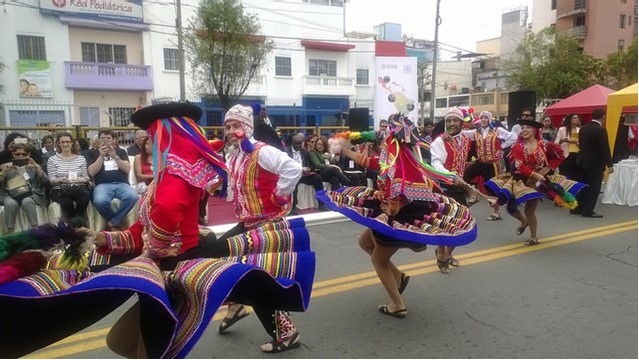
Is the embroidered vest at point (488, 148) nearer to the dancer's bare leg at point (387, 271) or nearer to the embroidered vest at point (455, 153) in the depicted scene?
the embroidered vest at point (455, 153)

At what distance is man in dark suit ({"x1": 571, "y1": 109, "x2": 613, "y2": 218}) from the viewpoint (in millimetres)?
8836

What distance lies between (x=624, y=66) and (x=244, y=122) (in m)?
29.3

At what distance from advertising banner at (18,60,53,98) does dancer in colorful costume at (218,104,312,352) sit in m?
24.2

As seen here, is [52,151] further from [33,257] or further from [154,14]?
[154,14]

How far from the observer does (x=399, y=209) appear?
4211 mm

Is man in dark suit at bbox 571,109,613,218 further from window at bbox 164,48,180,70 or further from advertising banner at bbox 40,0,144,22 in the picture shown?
advertising banner at bbox 40,0,144,22

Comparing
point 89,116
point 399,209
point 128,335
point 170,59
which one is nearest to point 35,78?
point 89,116

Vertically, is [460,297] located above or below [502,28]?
below

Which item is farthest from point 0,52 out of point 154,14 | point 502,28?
point 502,28

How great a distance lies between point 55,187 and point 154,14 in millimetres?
22038

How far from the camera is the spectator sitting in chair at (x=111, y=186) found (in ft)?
23.4

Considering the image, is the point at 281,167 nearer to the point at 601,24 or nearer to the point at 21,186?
the point at 21,186

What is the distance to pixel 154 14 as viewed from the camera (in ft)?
86.6

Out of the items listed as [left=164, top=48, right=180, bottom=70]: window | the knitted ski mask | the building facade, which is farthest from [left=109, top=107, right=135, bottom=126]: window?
the building facade
